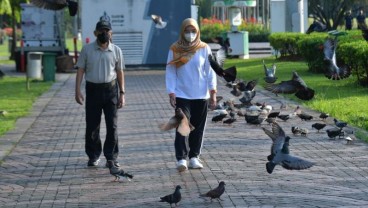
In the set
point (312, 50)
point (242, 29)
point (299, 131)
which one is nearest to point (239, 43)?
point (242, 29)

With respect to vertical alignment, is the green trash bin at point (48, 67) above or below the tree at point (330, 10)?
below

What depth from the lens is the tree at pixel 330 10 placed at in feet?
161

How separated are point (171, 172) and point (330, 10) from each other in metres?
39.0

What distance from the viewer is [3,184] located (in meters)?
11.2

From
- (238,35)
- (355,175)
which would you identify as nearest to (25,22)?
(238,35)

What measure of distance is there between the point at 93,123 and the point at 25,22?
26.9 metres

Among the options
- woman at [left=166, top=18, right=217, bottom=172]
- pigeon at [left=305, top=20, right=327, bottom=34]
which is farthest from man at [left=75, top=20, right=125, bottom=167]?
pigeon at [left=305, top=20, right=327, bottom=34]

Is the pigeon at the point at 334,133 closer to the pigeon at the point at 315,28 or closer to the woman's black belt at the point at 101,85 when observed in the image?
the woman's black belt at the point at 101,85

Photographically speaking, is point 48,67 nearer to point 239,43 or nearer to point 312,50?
point 312,50

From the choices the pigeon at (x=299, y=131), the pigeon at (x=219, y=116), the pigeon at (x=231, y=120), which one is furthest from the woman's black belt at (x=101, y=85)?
the pigeon at (x=219, y=116)

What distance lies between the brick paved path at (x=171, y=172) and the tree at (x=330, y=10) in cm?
3264

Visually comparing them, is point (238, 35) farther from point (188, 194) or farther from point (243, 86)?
point (188, 194)

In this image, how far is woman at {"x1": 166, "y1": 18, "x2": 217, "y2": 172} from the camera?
11.7 metres

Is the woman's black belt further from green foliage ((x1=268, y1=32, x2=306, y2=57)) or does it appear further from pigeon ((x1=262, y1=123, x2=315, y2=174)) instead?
green foliage ((x1=268, y1=32, x2=306, y2=57))
